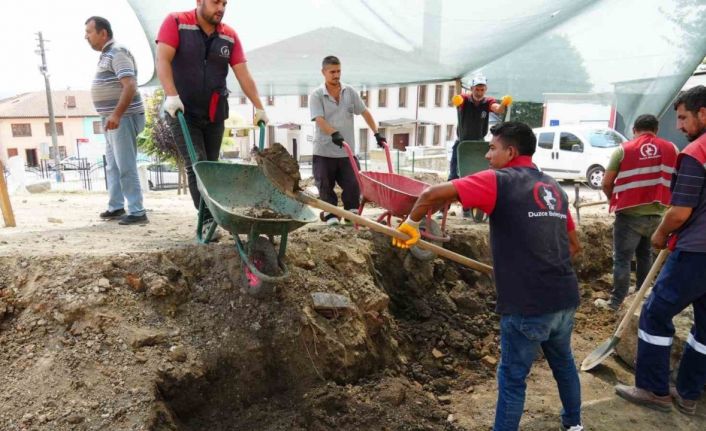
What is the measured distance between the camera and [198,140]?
3.73 metres

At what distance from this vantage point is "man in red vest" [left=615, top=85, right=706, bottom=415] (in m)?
2.72

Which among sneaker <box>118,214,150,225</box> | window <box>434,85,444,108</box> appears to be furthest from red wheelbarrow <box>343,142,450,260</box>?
window <box>434,85,444,108</box>

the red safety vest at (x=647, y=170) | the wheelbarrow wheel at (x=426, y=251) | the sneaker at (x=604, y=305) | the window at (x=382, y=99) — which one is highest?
the window at (x=382, y=99)

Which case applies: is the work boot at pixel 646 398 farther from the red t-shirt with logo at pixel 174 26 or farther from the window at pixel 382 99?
the window at pixel 382 99

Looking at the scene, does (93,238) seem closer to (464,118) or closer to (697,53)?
(464,118)

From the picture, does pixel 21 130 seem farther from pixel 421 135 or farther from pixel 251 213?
pixel 251 213

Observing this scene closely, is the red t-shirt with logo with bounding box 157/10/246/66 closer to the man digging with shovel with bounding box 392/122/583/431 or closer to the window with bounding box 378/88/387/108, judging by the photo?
the man digging with shovel with bounding box 392/122/583/431

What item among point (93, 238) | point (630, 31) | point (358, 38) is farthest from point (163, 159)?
point (630, 31)

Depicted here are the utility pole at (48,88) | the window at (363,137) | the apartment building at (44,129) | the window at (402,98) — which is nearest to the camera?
the utility pole at (48,88)

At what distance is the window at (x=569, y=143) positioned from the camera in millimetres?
13902

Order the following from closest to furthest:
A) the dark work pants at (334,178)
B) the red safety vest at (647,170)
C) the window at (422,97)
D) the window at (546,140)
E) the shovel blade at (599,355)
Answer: the shovel blade at (599,355)
the red safety vest at (647,170)
the dark work pants at (334,178)
the window at (546,140)
the window at (422,97)

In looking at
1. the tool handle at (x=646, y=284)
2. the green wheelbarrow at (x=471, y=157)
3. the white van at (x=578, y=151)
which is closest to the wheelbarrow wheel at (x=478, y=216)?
the green wheelbarrow at (x=471, y=157)

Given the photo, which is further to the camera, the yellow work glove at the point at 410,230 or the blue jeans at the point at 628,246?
the blue jeans at the point at 628,246

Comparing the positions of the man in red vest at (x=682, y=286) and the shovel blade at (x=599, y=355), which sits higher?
the man in red vest at (x=682, y=286)
